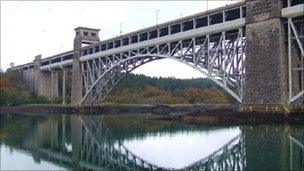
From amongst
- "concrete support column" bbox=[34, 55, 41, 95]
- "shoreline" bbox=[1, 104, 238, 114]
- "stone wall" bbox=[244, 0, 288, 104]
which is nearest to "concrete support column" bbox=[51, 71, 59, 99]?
"concrete support column" bbox=[34, 55, 41, 95]

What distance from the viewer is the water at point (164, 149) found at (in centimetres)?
1816

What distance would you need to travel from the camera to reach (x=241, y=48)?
3859cm

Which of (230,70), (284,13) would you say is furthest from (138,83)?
(284,13)

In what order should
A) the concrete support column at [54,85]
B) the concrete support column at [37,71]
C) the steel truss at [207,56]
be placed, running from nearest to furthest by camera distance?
the steel truss at [207,56], the concrete support column at [37,71], the concrete support column at [54,85]

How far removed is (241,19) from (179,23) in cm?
1059

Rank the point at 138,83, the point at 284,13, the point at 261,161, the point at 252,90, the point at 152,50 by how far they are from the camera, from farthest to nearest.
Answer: the point at 138,83, the point at 152,50, the point at 252,90, the point at 284,13, the point at 261,161

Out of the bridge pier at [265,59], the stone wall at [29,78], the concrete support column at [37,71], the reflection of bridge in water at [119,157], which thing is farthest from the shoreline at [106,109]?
the reflection of bridge in water at [119,157]

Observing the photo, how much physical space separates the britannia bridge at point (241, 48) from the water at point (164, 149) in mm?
5815

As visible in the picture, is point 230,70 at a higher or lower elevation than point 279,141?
higher

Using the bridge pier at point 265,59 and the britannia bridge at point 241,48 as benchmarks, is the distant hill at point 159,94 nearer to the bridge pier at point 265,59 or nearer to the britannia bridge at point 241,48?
the britannia bridge at point 241,48

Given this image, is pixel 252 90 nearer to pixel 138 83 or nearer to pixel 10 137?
pixel 10 137

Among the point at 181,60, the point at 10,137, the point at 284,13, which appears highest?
the point at 284,13

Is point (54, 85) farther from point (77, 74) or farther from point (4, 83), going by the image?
point (77, 74)

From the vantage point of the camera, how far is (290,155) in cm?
1816
